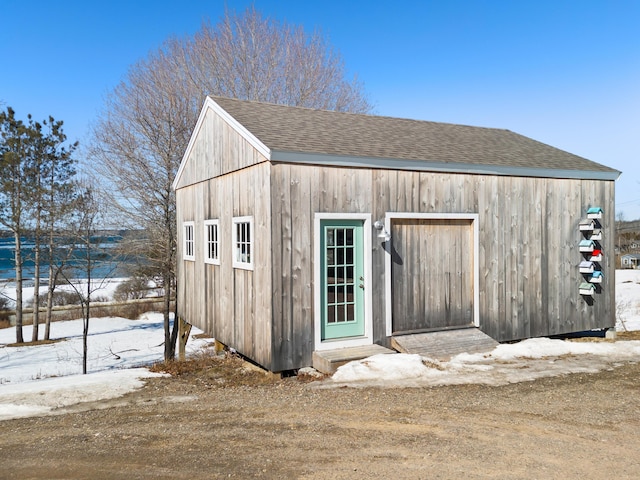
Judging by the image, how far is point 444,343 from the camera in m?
7.70

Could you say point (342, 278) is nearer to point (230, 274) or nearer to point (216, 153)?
point (230, 274)

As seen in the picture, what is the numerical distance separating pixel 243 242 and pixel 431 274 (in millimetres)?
3211

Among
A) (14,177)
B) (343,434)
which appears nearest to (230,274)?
(343,434)

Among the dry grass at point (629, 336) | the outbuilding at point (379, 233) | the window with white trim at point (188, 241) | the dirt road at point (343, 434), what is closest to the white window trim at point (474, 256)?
the outbuilding at point (379, 233)

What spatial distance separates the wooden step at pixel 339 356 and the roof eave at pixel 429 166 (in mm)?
2779

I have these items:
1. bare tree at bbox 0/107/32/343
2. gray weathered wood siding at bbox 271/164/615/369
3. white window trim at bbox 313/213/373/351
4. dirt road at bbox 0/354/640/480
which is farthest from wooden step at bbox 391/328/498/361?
→ bare tree at bbox 0/107/32/343

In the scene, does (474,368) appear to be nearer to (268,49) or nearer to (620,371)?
(620,371)

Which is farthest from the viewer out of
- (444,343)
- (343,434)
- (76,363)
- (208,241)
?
(76,363)

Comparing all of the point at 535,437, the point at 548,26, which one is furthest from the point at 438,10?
the point at 535,437

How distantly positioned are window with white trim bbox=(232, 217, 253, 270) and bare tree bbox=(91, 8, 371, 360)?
8.09 metres

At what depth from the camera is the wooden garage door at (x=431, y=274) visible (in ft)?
25.8

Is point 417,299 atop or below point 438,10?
below

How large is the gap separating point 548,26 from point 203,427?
48.9ft

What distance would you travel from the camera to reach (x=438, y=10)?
60.2 feet
